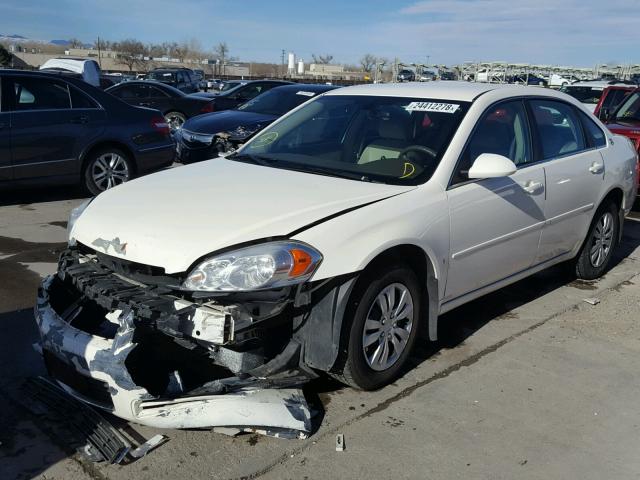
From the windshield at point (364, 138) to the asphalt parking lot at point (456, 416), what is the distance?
1231 mm

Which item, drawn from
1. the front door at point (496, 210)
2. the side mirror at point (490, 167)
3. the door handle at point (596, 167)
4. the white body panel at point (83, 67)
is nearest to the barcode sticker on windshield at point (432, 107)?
the front door at point (496, 210)

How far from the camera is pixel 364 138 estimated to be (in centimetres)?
430

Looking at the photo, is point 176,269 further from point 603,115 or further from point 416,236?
point 603,115

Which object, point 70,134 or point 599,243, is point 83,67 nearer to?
point 70,134

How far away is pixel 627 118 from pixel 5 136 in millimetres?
8478

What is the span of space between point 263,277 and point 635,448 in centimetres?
201

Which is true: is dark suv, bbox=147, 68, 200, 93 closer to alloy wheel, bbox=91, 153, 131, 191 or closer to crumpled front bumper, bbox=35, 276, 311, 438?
alloy wheel, bbox=91, 153, 131, 191

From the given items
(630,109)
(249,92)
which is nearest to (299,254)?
(630,109)

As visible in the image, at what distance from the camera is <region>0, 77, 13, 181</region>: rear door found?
23.1ft

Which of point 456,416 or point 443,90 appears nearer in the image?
point 456,416

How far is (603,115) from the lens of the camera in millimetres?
9969

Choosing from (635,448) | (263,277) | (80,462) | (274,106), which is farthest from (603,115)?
(80,462)

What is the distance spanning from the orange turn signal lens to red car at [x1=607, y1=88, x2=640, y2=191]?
7.22 meters

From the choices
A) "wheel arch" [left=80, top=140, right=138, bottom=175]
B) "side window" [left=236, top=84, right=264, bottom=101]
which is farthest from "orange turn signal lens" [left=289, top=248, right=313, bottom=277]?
"side window" [left=236, top=84, right=264, bottom=101]
